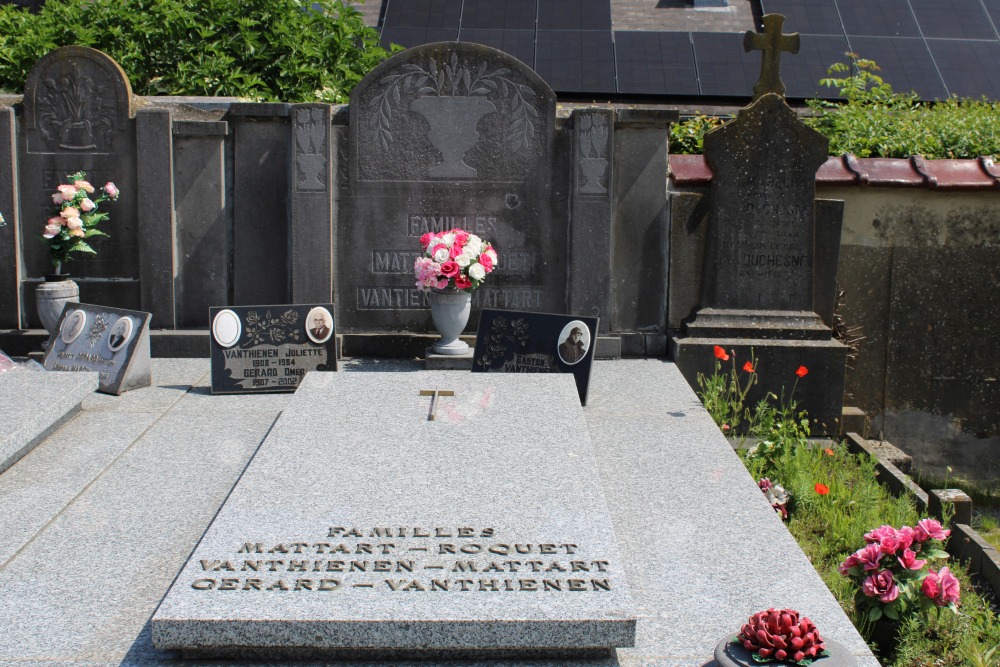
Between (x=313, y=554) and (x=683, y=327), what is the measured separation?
4.12 metres

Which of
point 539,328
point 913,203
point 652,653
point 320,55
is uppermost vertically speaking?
point 320,55

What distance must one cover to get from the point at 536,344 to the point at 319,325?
1.30 m

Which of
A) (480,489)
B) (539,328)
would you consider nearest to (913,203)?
(539,328)

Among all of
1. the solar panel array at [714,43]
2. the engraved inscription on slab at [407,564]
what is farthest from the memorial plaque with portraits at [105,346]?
the solar panel array at [714,43]

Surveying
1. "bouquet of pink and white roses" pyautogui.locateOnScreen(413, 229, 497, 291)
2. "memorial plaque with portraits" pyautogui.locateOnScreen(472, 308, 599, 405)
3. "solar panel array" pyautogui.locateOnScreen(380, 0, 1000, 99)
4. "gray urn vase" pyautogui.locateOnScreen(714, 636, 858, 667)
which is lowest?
"gray urn vase" pyautogui.locateOnScreen(714, 636, 858, 667)

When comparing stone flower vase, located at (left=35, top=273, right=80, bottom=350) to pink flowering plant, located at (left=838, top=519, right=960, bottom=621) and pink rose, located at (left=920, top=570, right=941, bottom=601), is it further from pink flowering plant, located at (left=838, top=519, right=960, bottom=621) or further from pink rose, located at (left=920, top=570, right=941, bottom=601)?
pink rose, located at (left=920, top=570, right=941, bottom=601)

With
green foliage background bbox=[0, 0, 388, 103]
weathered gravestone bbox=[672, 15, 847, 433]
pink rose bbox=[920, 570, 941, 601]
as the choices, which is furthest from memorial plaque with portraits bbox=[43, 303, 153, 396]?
pink rose bbox=[920, 570, 941, 601]

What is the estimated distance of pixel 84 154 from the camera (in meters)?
6.99

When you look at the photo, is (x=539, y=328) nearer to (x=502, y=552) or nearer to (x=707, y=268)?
(x=707, y=268)

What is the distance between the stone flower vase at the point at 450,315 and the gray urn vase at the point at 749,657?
12.6ft

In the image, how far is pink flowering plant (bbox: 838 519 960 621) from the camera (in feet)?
12.2

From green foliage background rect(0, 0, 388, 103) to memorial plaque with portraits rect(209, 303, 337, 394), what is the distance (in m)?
3.86

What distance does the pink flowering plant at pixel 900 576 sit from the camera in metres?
3.73

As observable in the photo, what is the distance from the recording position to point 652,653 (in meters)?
3.17
